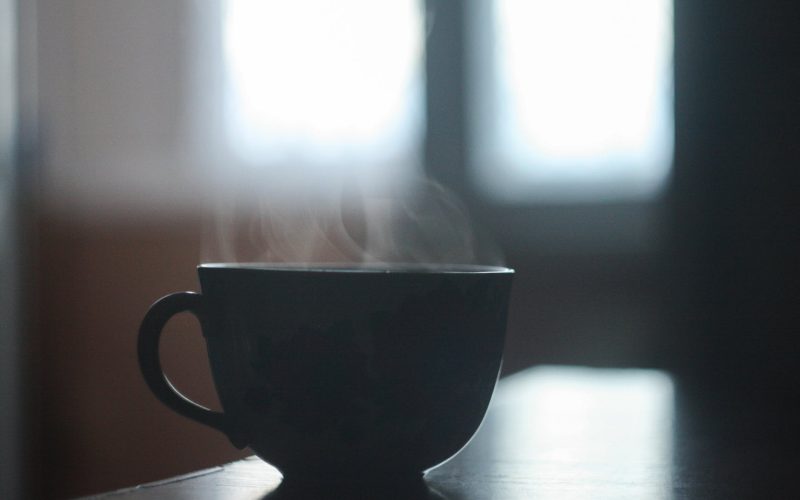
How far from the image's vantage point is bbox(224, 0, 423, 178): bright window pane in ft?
6.43

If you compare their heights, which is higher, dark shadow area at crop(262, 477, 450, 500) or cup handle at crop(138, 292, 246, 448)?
cup handle at crop(138, 292, 246, 448)

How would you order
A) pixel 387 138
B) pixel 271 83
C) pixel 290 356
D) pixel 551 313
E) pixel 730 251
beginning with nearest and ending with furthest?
pixel 290 356 < pixel 730 251 < pixel 551 313 < pixel 387 138 < pixel 271 83

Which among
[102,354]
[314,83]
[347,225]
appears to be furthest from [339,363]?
[102,354]

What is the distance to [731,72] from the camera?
1.33 meters

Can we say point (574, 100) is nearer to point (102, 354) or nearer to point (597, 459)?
point (102, 354)

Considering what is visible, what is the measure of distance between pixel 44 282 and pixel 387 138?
36.6 inches

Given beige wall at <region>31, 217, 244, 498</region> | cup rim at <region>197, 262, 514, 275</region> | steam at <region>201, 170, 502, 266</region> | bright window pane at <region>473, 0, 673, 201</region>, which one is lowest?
beige wall at <region>31, 217, 244, 498</region>

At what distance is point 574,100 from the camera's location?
5.68 ft

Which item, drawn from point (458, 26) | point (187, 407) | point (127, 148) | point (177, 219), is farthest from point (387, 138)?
point (187, 407)

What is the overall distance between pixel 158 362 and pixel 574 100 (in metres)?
1.50

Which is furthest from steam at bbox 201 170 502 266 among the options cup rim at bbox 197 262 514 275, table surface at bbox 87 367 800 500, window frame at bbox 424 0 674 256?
cup rim at bbox 197 262 514 275

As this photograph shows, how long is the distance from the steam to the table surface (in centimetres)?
117

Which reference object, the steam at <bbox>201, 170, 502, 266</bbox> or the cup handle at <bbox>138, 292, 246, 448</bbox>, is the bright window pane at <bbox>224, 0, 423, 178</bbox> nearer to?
the steam at <bbox>201, 170, 502, 266</bbox>

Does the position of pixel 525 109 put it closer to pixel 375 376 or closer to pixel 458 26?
pixel 458 26
